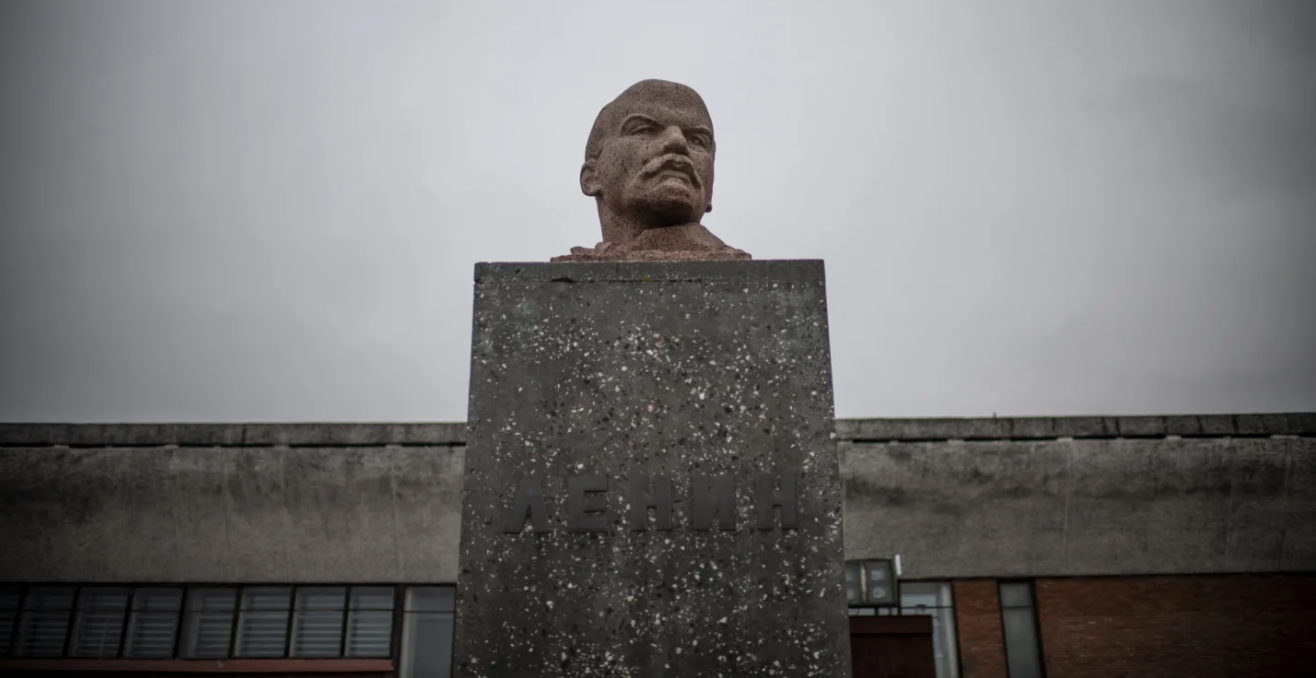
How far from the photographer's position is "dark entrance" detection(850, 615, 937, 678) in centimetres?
1035

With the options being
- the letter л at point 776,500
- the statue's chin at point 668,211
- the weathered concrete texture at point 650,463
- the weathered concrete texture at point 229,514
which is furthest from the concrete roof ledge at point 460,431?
the letter л at point 776,500

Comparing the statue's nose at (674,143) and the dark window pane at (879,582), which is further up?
the statue's nose at (674,143)

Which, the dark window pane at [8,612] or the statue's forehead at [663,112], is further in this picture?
the dark window pane at [8,612]

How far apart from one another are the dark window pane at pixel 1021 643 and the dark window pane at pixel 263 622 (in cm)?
979

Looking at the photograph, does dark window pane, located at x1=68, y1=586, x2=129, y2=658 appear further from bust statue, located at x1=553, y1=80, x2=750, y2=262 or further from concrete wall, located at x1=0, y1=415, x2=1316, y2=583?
bust statue, located at x1=553, y1=80, x2=750, y2=262

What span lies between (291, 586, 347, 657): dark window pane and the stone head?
9922 millimetres

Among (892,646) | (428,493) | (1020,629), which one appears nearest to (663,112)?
(892,646)

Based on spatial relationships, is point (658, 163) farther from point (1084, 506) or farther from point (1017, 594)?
point (1017, 594)

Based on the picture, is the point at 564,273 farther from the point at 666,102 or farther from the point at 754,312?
the point at 666,102

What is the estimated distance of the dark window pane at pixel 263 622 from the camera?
1213 centimetres

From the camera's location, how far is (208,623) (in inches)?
482

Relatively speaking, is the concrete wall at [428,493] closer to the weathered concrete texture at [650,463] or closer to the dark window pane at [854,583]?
the dark window pane at [854,583]

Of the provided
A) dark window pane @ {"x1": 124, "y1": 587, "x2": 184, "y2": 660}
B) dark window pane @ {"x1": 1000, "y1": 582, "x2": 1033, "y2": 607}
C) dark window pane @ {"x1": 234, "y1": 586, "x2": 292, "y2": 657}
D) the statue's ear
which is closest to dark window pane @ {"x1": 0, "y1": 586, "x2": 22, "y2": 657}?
dark window pane @ {"x1": 124, "y1": 587, "x2": 184, "y2": 660}

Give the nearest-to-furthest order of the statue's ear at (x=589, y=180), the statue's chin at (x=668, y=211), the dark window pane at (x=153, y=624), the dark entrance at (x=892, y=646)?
the statue's chin at (x=668, y=211), the statue's ear at (x=589, y=180), the dark entrance at (x=892, y=646), the dark window pane at (x=153, y=624)
